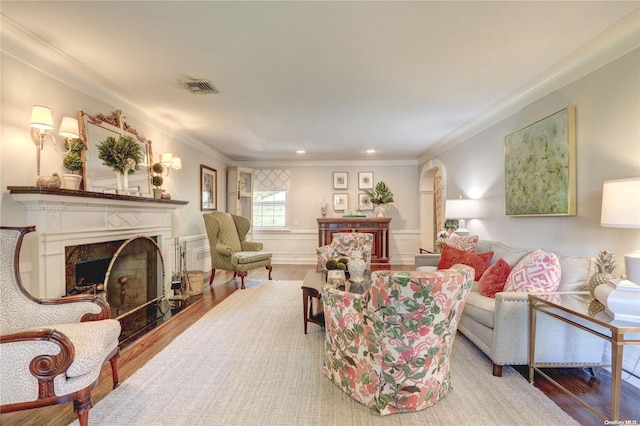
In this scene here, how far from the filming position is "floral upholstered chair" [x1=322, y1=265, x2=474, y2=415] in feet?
4.75

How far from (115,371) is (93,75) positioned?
2.55 m

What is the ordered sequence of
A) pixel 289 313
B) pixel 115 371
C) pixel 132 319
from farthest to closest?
1. pixel 289 313
2. pixel 132 319
3. pixel 115 371

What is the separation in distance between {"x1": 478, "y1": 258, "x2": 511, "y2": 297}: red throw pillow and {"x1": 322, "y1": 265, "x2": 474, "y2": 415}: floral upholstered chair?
974 mm

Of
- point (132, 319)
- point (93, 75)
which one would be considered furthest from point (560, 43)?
point (132, 319)

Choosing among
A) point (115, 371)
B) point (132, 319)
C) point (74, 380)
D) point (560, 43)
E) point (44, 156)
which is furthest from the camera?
point (132, 319)

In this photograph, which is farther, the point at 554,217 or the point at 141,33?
the point at 554,217

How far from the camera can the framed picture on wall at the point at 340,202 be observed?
6.52 m

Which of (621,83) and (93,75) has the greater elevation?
(93,75)

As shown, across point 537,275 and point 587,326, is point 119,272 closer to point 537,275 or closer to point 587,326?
point 537,275

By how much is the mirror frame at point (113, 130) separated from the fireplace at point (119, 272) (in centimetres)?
64

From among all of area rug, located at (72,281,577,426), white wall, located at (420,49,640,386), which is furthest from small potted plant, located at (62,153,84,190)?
white wall, located at (420,49,640,386)

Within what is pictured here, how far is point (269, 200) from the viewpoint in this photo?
6.67 metres

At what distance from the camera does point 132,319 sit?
119 inches

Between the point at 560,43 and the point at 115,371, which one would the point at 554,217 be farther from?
the point at 115,371
